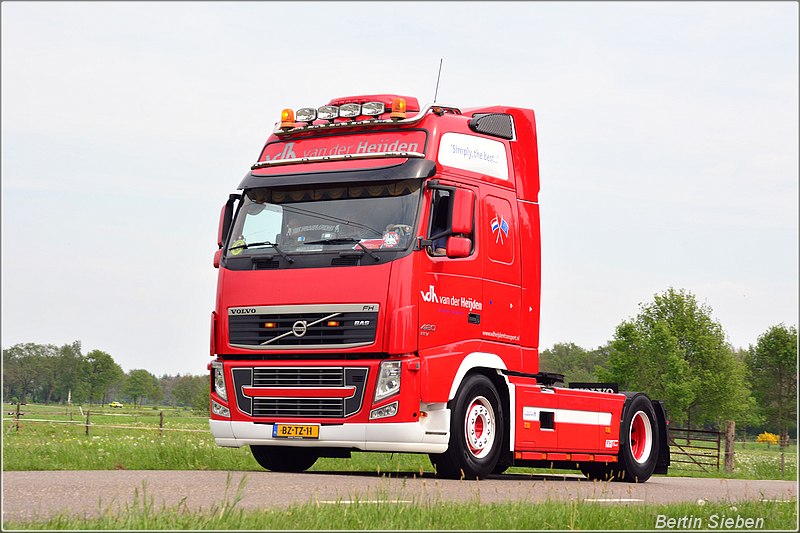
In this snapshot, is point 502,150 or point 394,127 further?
point 502,150

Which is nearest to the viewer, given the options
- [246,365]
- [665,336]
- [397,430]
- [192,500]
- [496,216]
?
[192,500]

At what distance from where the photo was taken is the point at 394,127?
480 inches

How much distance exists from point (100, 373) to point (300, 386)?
296 feet

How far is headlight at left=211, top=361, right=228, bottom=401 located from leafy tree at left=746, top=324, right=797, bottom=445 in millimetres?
81493

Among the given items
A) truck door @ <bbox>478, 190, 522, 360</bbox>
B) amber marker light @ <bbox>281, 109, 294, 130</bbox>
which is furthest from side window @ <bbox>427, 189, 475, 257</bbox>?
amber marker light @ <bbox>281, 109, 294, 130</bbox>

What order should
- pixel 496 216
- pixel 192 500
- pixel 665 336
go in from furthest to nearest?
pixel 665 336 → pixel 496 216 → pixel 192 500

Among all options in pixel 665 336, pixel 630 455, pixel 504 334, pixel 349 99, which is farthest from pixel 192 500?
pixel 665 336

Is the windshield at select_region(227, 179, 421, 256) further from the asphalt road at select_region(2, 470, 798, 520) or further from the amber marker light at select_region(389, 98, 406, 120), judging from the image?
the asphalt road at select_region(2, 470, 798, 520)

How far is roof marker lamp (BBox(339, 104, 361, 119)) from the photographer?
40.8ft

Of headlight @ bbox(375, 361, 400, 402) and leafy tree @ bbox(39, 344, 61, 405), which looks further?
leafy tree @ bbox(39, 344, 61, 405)

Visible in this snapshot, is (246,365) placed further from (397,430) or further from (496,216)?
(496,216)

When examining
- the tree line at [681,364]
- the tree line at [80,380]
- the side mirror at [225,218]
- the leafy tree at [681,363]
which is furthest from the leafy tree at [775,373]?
the side mirror at [225,218]

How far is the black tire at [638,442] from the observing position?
14688 millimetres

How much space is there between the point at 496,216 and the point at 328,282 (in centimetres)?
254
